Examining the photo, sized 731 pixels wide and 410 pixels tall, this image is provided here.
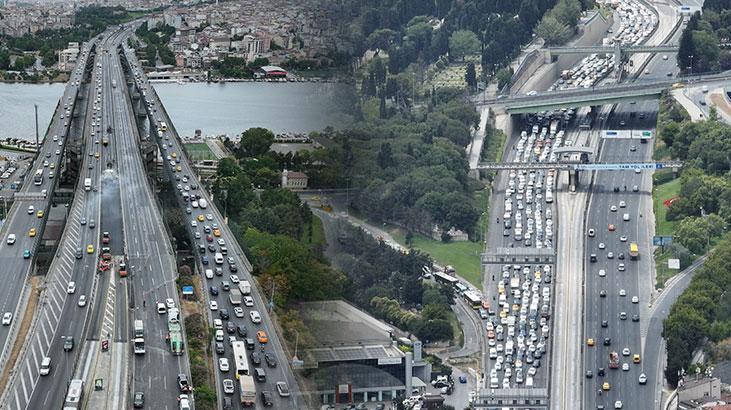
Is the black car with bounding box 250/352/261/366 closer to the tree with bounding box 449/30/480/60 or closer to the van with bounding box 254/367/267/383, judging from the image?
the van with bounding box 254/367/267/383

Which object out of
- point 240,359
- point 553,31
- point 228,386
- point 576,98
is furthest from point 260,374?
point 553,31

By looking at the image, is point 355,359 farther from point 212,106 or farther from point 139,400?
point 212,106

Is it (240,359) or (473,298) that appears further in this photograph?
(473,298)

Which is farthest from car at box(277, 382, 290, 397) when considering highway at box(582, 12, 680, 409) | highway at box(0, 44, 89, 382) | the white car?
highway at box(582, 12, 680, 409)

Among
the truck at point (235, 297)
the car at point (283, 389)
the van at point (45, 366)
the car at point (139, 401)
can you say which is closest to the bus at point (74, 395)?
the car at point (139, 401)

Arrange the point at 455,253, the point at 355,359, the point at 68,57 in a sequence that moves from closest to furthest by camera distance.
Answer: the point at 355,359 → the point at 455,253 → the point at 68,57

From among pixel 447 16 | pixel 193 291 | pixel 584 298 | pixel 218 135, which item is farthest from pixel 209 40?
pixel 193 291
